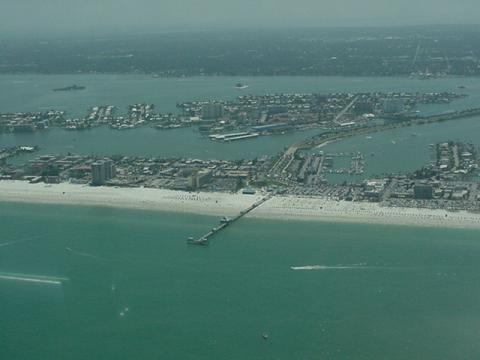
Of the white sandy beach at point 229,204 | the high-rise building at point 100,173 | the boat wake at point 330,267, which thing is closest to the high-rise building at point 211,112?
the high-rise building at point 100,173

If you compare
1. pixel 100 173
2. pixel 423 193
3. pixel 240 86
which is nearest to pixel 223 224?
pixel 423 193

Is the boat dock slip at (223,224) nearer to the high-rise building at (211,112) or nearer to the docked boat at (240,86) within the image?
the high-rise building at (211,112)

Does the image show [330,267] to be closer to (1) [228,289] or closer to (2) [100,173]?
(1) [228,289]

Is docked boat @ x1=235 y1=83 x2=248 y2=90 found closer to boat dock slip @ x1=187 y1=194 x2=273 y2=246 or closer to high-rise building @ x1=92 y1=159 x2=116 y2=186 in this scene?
high-rise building @ x1=92 y1=159 x2=116 y2=186

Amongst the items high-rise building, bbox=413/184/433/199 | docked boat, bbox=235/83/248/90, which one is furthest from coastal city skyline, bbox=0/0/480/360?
docked boat, bbox=235/83/248/90

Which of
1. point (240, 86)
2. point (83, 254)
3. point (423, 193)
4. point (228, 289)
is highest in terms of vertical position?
point (423, 193)
